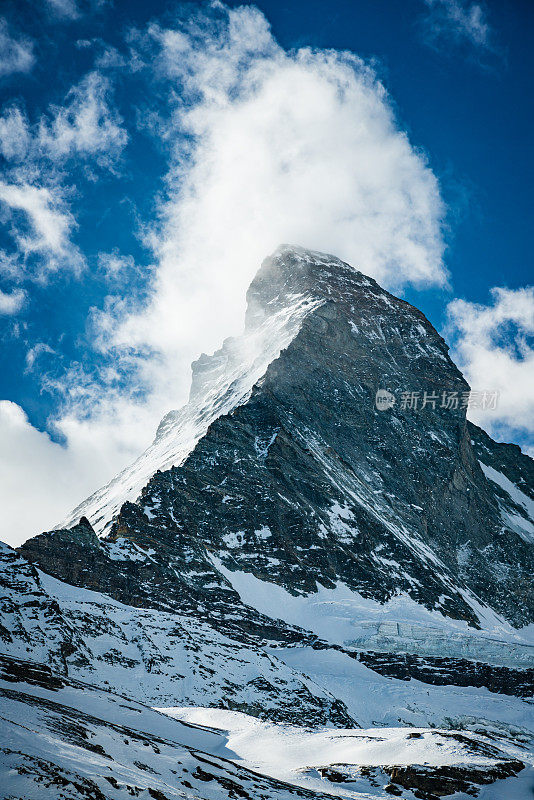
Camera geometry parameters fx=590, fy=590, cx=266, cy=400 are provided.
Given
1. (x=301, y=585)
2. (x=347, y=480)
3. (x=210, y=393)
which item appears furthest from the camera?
(x=210, y=393)

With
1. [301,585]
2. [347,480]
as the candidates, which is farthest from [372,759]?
[347,480]

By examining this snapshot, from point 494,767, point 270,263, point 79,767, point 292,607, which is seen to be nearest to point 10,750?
point 79,767

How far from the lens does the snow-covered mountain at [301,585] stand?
2491 cm

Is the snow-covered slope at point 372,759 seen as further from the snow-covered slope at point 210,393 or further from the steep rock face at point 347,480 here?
the snow-covered slope at point 210,393

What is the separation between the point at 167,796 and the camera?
13820 millimetres

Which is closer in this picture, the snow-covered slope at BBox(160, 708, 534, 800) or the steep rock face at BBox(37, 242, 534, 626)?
the snow-covered slope at BBox(160, 708, 534, 800)

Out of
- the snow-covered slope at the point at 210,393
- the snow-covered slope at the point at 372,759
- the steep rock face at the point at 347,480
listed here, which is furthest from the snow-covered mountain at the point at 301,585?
the snow-covered slope at the point at 210,393

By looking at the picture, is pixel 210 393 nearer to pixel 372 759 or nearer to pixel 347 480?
pixel 347 480

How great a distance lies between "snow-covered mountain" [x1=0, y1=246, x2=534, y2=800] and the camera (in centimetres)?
2491

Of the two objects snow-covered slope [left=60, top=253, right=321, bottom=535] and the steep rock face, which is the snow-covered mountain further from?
snow-covered slope [left=60, top=253, right=321, bottom=535]

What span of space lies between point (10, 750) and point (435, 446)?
434 ft

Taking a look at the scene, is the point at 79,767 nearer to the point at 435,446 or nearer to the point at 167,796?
the point at 167,796

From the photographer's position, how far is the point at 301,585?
290ft

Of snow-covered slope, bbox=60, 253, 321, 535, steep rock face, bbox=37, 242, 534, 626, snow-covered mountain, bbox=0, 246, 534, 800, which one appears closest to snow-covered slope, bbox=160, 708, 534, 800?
snow-covered mountain, bbox=0, 246, 534, 800
